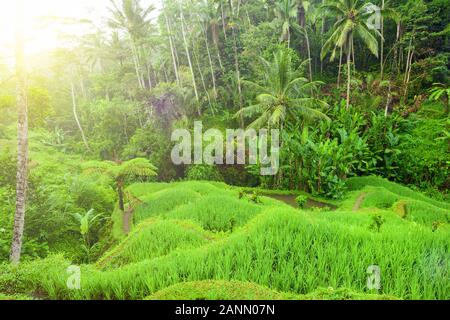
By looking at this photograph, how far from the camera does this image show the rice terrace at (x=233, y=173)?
3510 millimetres

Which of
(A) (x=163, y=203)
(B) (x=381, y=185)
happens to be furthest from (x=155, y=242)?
(B) (x=381, y=185)

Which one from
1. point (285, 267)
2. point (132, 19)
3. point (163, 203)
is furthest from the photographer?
point (132, 19)

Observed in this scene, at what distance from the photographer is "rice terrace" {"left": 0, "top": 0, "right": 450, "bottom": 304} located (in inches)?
138

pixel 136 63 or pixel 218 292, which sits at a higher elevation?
pixel 136 63

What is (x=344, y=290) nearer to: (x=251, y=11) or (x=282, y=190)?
(x=282, y=190)

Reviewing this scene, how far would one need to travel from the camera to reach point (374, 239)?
412cm

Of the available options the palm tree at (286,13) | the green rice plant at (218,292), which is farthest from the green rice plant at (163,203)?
the palm tree at (286,13)

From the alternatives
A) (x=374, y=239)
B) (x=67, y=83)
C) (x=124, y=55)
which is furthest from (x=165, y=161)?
(x=67, y=83)

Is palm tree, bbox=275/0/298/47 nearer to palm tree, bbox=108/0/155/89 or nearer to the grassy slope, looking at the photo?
palm tree, bbox=108/0/155/89

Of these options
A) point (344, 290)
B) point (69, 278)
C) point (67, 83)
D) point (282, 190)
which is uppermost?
point (67, 83)

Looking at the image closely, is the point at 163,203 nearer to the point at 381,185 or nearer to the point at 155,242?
the point at 155,242

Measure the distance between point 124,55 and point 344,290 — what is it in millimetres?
28955

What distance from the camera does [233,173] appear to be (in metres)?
17.8
